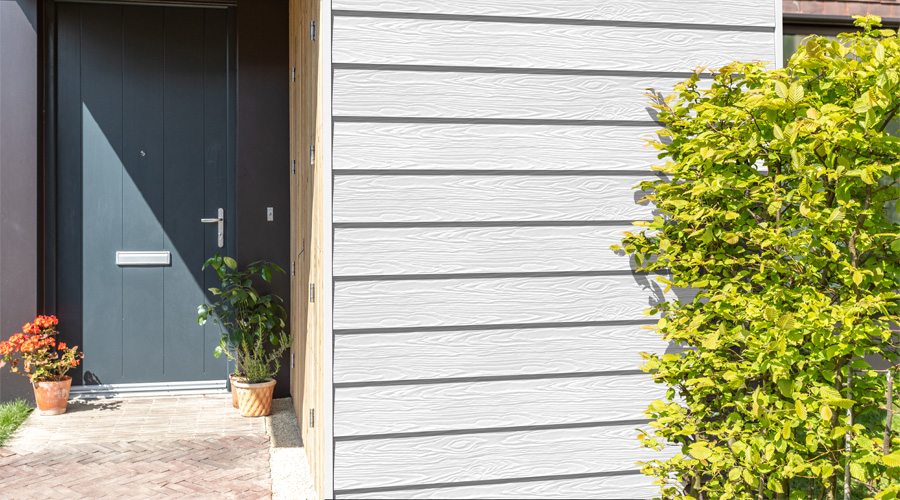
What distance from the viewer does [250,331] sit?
4.30m

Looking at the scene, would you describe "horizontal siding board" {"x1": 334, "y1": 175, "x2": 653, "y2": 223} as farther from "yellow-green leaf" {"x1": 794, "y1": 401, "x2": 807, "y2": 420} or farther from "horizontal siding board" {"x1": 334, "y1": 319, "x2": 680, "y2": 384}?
"yellow-green leaf" {"x1": 794, "y1": 401, "x2": 807, "y2": 420}

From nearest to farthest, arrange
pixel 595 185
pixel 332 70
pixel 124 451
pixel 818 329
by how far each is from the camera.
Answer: pixel 818 329 → pixel 332 70 → pixel 595 185 → pixel 124 451

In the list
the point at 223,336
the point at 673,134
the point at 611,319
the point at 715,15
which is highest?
the point at 715,15

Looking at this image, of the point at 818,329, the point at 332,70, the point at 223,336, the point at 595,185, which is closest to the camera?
the point at 818,329

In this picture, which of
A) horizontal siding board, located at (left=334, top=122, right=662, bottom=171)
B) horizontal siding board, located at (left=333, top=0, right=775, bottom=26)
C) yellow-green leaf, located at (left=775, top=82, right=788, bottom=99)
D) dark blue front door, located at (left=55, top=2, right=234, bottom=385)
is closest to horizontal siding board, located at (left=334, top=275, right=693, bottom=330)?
horizontal siding board, located at (left=334, top=122, right=662, bottom=171)

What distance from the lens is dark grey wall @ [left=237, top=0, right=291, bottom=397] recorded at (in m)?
4.38

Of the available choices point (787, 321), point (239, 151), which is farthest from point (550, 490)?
point (239, 151)

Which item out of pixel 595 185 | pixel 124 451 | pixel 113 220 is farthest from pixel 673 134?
pixel 113 220

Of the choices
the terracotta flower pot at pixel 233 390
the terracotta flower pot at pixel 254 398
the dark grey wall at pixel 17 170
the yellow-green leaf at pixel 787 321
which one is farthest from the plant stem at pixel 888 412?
the dark grey wall at pixel 17 170

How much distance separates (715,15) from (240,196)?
300cm

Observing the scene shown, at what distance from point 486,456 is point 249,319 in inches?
92.7

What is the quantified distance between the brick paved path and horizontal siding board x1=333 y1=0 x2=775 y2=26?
6.67ft

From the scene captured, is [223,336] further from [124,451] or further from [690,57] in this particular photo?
[690,57]

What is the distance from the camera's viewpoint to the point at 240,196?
4.40 m
